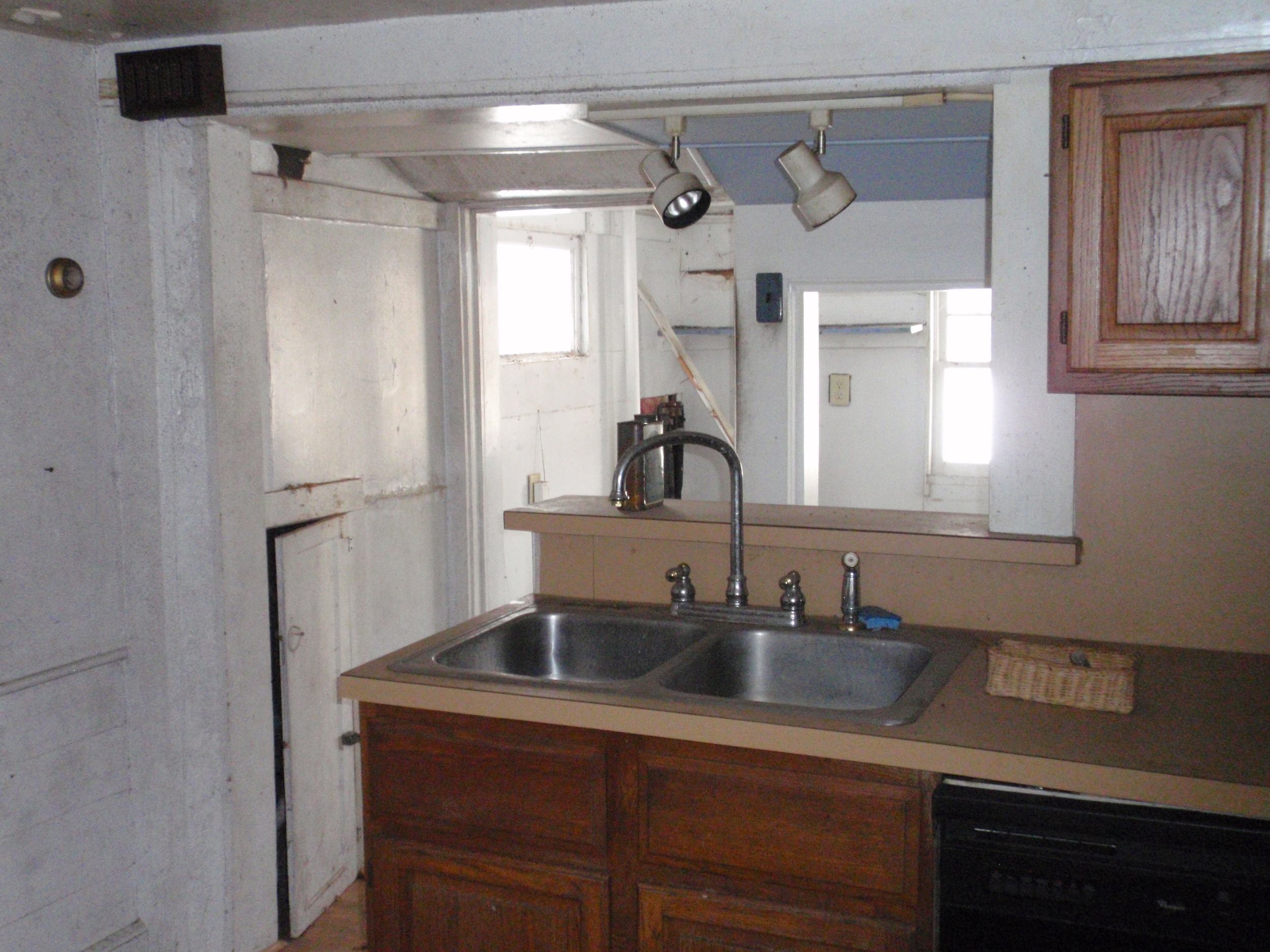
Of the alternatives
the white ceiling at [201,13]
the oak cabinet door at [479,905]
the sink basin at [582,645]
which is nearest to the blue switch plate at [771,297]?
the sink basin at [582,645]

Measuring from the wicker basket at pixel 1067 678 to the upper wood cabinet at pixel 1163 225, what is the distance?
479mm

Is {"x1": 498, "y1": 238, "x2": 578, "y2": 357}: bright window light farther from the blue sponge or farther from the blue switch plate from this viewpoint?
the blue sponge

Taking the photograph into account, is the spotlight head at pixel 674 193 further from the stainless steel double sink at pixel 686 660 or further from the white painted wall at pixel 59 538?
the white painted wall at pixel 59 538

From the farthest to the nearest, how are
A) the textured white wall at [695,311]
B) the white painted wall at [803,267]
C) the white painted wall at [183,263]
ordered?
1. the textured white wall at [695,311]
2. the white painted wall at [803,267]
3. the white painted wall at [183,263]

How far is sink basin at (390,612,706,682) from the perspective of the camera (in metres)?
2.60

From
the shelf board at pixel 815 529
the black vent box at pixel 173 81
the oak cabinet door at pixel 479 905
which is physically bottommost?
the oak cabinet door at pixel 479 905

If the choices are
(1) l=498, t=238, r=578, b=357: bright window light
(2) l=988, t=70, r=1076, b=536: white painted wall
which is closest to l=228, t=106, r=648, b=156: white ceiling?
(2) l=988, t=70, r=1076, b=536: white painted wall

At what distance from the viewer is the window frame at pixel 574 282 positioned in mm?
5039

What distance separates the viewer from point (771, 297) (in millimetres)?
4207

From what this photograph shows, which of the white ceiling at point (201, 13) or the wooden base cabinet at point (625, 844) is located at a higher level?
the white ceiling at point (201, 13)

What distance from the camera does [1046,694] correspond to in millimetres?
2047

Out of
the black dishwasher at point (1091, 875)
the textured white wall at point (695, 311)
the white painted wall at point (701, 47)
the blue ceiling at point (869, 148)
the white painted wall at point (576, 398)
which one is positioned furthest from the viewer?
the textured white wall at point (695, 311)

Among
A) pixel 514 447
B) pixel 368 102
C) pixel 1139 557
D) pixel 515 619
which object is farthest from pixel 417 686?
pixel 514 447

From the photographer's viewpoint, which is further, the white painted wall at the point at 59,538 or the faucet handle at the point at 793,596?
the faucet handle at the point at 793,596
